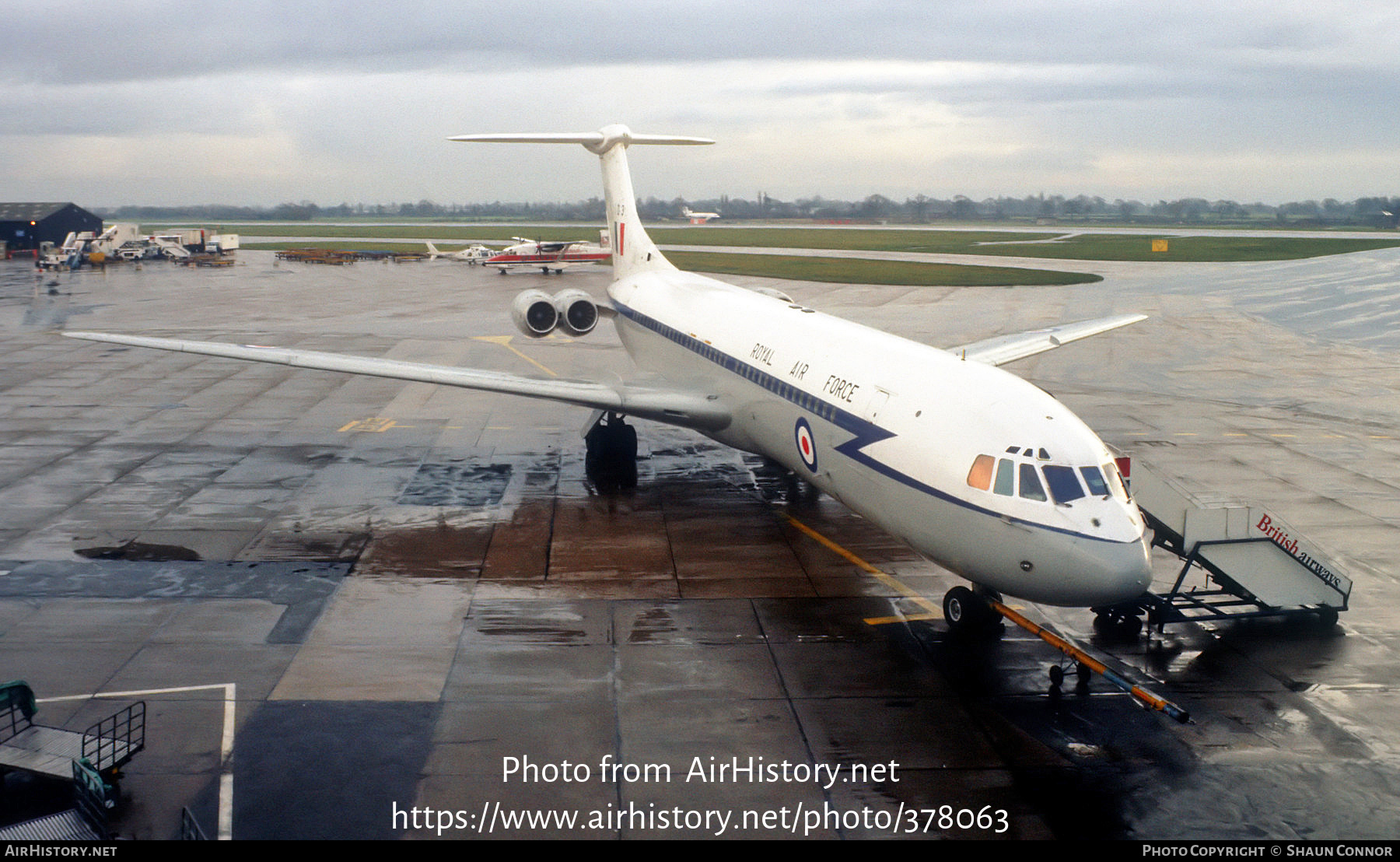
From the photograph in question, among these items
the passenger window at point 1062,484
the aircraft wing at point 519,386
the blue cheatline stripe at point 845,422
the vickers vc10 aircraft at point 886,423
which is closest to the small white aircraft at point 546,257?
the vickers vc10 aircraft at point 886,423

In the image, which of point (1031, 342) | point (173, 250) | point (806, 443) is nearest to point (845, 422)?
point (806, 443)

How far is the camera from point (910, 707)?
527 inches

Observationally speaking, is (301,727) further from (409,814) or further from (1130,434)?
(1130,434)

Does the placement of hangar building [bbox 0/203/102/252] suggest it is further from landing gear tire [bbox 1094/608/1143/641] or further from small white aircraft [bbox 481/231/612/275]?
landing gear tire [bbox 1094/608/1143/641]

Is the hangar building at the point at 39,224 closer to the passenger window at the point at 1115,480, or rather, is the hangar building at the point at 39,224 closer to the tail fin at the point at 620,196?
the tail fin at the point at 620,196

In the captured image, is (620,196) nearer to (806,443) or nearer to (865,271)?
(806,443)

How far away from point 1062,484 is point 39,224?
116461 mm

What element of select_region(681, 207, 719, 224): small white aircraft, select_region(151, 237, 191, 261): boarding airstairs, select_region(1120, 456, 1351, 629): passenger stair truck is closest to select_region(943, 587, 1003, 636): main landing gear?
select_region(1120, 456, 1351, 629): passenger stair truck

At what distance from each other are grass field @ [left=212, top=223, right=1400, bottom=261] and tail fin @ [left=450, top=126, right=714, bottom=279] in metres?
77.2

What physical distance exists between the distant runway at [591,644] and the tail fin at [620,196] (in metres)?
5.06

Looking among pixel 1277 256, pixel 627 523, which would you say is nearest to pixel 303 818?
pixel 627 523

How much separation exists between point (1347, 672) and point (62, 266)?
306 ft

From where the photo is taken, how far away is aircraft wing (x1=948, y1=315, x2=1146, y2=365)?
88.2 feet
